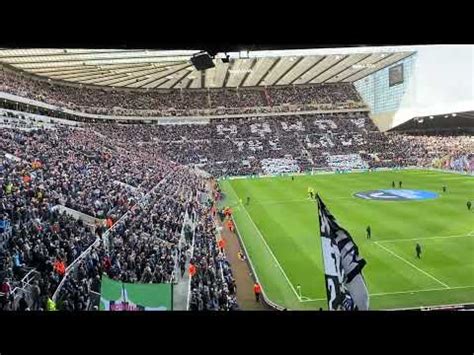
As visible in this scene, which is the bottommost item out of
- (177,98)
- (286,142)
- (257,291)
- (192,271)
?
(257,291)

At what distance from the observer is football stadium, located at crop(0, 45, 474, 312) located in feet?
31.9

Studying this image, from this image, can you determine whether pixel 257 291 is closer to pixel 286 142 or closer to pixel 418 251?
pixel 418 251

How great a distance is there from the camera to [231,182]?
102 feet

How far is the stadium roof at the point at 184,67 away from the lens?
15492 mm

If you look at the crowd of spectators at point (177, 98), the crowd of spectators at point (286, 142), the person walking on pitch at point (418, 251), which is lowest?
the person walking on pitch at point (418, 251)

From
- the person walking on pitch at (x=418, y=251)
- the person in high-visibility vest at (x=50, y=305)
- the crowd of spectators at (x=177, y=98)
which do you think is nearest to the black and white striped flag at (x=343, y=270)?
the person in high-visibility vest at (x=50, y=305)

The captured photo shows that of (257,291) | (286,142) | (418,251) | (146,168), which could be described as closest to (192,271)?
(257,291)

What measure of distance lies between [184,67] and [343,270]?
43.3 feet

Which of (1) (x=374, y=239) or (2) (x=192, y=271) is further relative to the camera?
(1) (x=374, y=239)

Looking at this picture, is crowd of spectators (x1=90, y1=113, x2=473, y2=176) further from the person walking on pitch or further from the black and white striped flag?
the black and white striped flag

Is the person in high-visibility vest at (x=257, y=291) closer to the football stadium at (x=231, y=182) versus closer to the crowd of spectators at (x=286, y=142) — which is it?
the football stadium at (x=231, y=182)

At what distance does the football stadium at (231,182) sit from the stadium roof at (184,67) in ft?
0.46

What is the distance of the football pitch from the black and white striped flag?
195 inches
